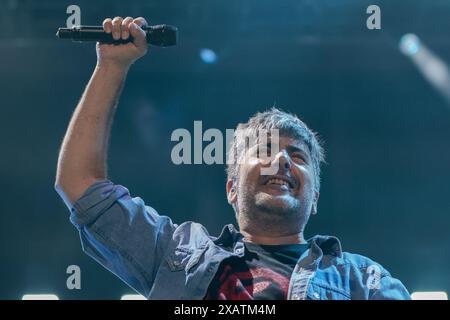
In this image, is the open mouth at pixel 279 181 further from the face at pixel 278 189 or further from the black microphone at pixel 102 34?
the black microphone at pixel 102 34

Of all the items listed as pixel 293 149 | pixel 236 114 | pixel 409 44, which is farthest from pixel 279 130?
pixel 409 44

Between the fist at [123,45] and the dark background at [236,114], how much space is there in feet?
3.90

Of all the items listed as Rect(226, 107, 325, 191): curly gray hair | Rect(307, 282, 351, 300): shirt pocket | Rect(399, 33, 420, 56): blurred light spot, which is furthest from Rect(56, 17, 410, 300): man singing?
Rect(399, 33, 420, 56): blurred light spot

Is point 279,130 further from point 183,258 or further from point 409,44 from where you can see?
point 409,44

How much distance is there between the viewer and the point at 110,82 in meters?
1.28

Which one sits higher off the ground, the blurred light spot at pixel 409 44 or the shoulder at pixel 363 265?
the blurred light spot at pixel 409 44

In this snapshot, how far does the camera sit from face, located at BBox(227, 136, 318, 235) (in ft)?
4.45

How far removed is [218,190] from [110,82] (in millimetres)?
1252

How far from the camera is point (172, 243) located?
1294mm

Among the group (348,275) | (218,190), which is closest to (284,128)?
(348,275)

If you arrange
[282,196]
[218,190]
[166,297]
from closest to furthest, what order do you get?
[166,297], [282,196], [218,190]

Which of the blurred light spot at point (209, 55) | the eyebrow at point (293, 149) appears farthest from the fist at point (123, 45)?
the blurred light spot at point (209, 55)

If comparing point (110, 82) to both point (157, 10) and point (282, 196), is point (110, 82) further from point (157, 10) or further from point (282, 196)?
point (157, 10)

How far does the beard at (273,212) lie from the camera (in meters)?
1.35
